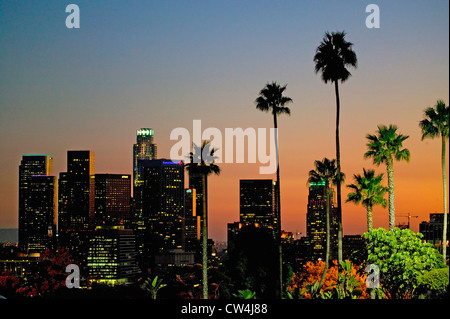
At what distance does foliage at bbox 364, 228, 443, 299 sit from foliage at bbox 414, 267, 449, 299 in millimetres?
2817

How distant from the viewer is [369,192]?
1925 inches

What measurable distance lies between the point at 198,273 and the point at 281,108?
2258 inches

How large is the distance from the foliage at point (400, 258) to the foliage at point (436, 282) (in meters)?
2.82

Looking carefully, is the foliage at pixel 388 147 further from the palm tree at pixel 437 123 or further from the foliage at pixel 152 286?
the foliage at pixel 152 286

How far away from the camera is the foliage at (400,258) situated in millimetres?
41625

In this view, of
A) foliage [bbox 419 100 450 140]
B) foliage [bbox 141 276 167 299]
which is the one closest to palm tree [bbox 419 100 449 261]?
foliage [bbox 419 100 450 140]

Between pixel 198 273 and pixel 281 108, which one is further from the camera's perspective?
pixel 198 273

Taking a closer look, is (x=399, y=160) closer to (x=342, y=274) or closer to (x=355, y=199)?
(x=355, y=199)

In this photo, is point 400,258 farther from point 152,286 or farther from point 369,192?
point 152,286

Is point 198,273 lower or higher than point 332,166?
lower

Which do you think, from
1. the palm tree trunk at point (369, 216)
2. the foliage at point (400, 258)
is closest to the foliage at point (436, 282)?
the foliage at point (400, 258)
